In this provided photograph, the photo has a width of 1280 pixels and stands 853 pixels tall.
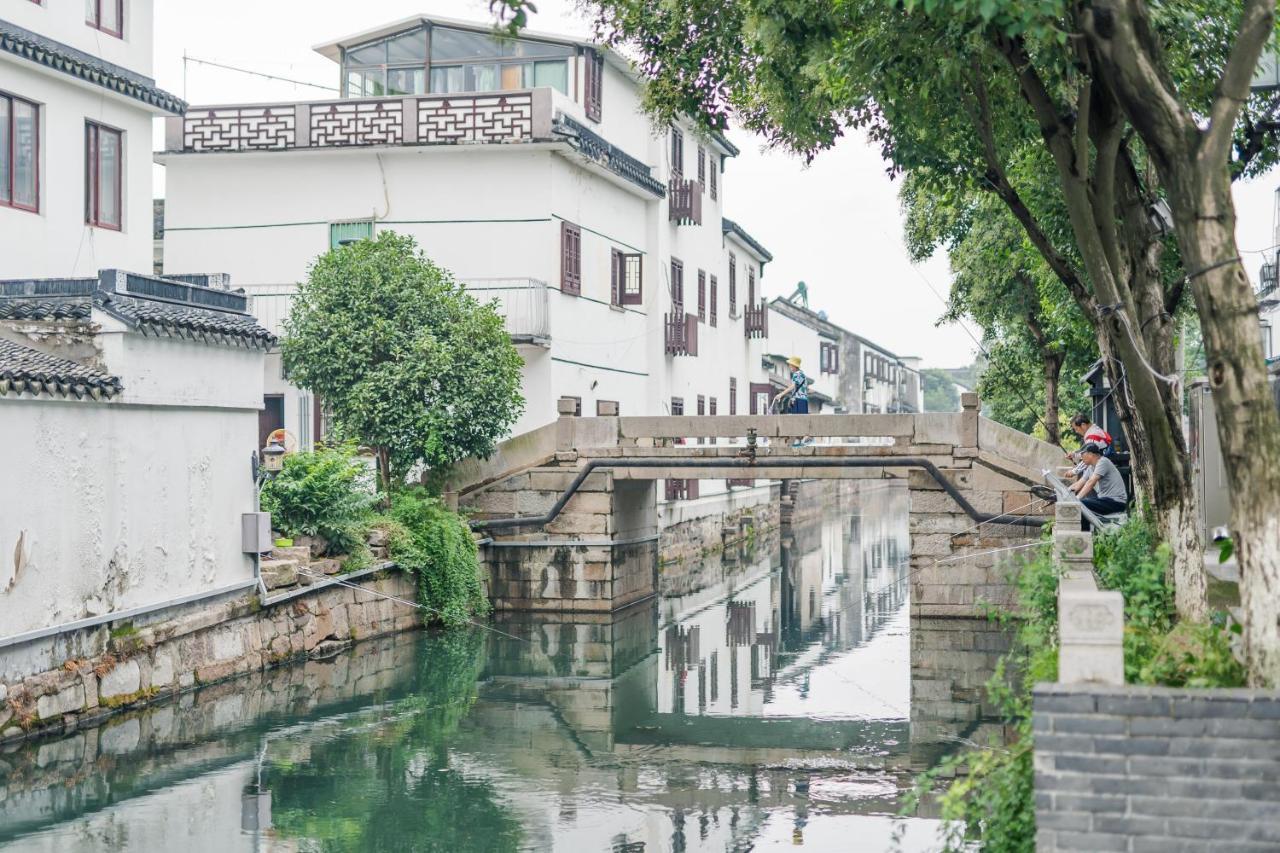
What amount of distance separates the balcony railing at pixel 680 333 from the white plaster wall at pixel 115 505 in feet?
47.5

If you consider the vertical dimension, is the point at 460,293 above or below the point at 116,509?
above

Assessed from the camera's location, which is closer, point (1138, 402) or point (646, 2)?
point (1138, 402)

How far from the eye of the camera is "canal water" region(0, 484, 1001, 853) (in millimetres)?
10594

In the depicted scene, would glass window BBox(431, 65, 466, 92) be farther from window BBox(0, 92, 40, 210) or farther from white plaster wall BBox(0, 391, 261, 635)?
white plaster wall BBox(0, 391, 261, 635)

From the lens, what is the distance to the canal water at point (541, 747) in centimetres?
1059

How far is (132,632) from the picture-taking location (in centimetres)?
1408

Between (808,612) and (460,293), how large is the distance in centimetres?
832

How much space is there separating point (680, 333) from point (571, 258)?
6214 mm

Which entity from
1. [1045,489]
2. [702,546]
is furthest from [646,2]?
[702,546]

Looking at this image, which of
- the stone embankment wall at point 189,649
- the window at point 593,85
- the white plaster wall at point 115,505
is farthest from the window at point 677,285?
the white plaster wall at point 115,505

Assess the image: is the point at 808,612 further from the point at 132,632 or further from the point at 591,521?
the point at 132,632

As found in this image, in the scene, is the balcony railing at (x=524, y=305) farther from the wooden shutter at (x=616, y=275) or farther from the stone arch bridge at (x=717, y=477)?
the wooden shutter at (x=616, y=275)

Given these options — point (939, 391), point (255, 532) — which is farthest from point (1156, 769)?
point (939, 391)

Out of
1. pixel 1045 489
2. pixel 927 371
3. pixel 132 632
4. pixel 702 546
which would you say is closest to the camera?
pixel 132 632
